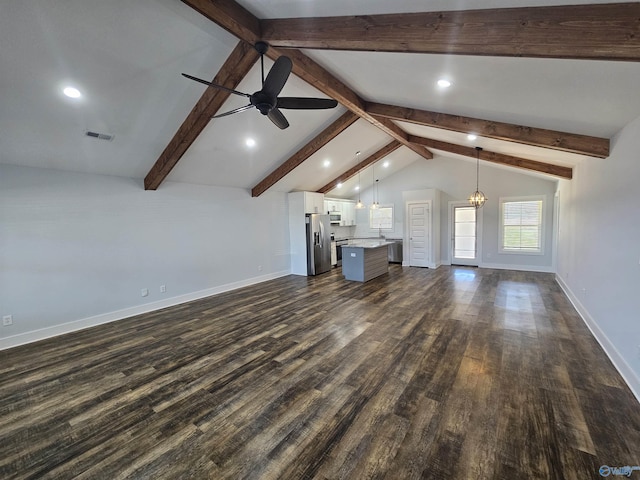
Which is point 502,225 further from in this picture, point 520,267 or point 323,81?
point 323,81

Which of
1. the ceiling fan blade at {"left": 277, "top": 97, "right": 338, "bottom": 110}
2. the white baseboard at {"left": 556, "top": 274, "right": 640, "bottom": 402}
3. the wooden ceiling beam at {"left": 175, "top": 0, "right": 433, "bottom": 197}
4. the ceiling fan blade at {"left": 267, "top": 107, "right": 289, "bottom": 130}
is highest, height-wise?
the wooden ceiling beam at {"left": 175, "top": 0, "right": 433, "bottom": 197}

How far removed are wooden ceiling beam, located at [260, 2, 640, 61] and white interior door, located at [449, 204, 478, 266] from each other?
297 inches

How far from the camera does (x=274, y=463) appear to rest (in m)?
1.80

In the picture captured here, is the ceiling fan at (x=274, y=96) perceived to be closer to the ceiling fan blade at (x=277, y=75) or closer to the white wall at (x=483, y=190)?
the ceiling fan blade at (x=277, y=75)

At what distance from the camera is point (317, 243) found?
310 inches

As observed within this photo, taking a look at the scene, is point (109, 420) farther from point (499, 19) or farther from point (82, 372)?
point (499, 19)

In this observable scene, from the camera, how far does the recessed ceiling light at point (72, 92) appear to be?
2.98 metres

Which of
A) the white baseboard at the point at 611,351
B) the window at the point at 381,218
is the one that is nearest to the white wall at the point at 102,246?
the window at the point at 381,218

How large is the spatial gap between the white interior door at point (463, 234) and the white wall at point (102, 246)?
21.9 ft

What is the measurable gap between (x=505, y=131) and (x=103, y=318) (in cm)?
677

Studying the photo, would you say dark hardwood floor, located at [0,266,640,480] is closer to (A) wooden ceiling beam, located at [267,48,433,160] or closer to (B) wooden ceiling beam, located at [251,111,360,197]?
(A) wooden ceiling beam, located at [267,48,433,160]

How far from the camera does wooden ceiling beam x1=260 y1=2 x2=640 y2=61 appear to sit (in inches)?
64.7

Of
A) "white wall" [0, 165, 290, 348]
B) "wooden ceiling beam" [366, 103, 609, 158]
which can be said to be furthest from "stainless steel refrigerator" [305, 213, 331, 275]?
"wooden ceiling beam" [366, 103, 609, 158]

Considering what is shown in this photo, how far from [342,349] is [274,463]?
5.40 feet
